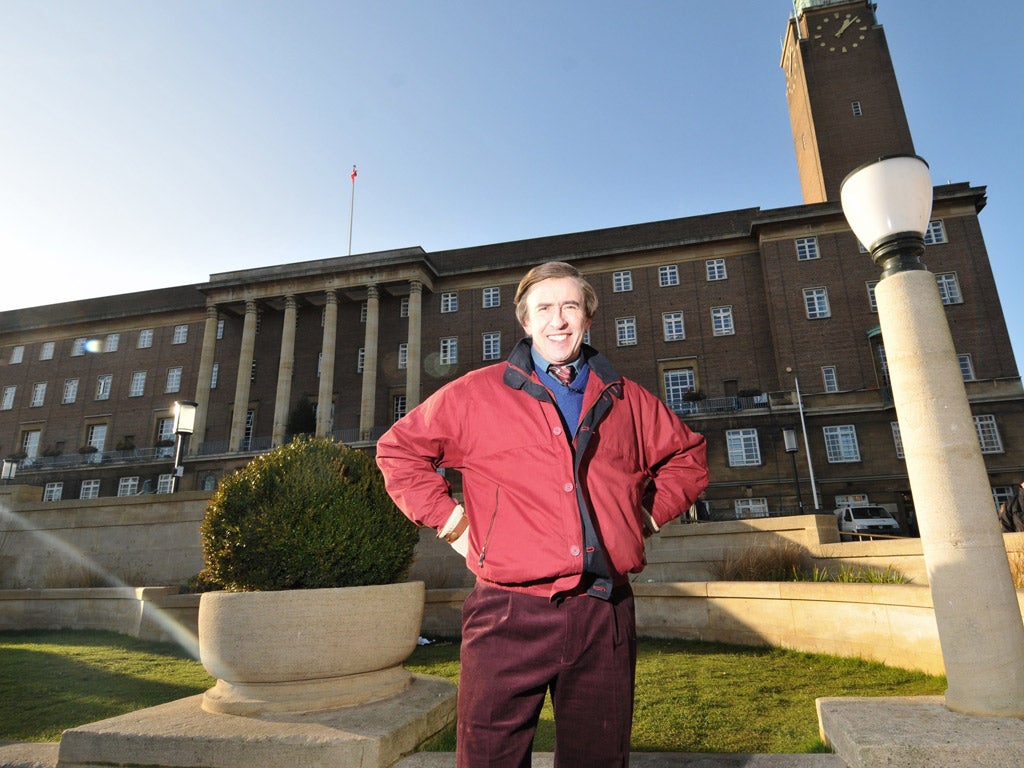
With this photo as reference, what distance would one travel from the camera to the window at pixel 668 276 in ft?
137

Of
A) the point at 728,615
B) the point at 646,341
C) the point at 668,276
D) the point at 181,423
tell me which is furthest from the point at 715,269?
the point at 728,615

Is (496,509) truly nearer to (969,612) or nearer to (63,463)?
(969,612)

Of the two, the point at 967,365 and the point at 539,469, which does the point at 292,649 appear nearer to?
the point at 539,469

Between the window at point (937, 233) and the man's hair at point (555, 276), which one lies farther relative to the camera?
the window at point (937, 233)

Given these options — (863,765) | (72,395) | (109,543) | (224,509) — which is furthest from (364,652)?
(72,395)

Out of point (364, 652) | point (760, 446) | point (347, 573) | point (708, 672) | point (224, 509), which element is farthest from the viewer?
point (760, 446)

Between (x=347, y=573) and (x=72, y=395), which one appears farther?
(x=72, y=395)

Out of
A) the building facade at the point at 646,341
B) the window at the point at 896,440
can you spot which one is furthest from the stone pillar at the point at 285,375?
the window at the point at 896,440

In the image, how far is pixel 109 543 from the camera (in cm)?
1612

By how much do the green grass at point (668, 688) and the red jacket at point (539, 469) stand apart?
2.35 m

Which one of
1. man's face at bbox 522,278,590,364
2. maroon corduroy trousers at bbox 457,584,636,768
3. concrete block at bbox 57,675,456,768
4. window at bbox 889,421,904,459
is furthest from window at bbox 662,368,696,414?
maroon corduroy trousers at bbox 457,584,636,768

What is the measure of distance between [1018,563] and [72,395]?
61.2 meters

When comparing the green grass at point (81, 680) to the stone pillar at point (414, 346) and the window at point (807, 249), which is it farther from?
the window at point (807, 249)

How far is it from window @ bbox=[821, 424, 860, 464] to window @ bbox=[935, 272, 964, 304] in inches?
375
